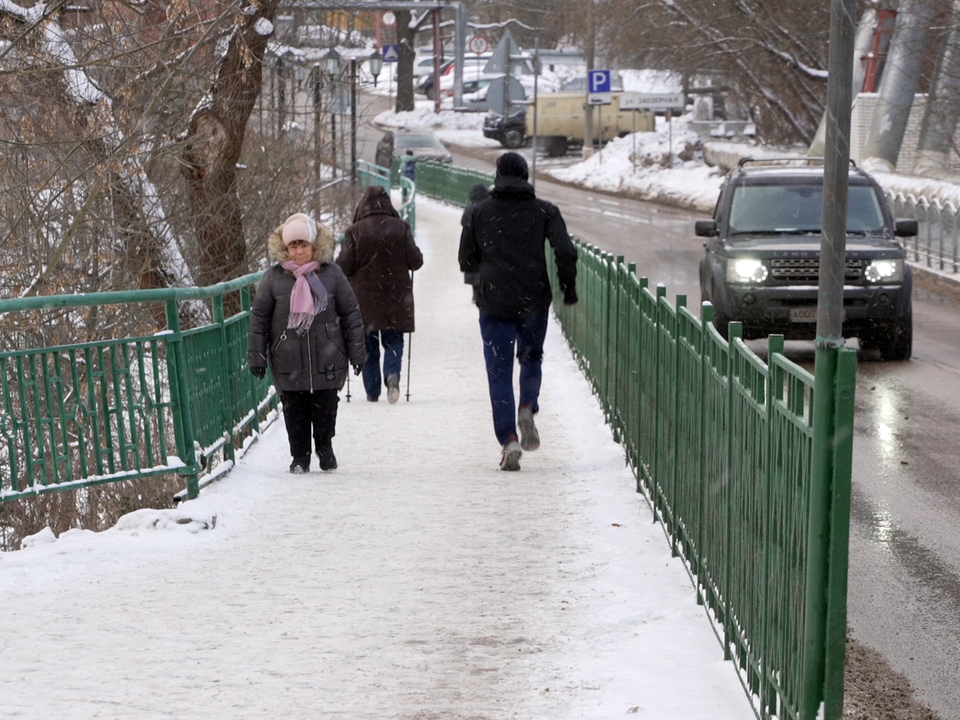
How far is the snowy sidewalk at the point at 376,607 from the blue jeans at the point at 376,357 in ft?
10.2

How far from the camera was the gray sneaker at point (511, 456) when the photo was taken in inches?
352

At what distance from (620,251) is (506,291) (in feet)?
60.5

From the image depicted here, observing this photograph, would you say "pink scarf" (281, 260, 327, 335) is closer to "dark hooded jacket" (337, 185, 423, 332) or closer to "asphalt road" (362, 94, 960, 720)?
"asphalt road" (362, 94, 960, 720)

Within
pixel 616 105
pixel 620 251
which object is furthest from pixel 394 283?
pixel 616 105

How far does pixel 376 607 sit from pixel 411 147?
44543mm

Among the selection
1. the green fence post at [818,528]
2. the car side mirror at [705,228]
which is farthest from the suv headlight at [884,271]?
the green fence post at [818,528]

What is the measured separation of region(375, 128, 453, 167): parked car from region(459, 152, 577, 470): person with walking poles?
1512 inches

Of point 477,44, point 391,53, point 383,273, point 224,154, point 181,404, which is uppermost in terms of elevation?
point 477,44

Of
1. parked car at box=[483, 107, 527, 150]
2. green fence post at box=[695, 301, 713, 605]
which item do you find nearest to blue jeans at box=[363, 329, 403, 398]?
green fence post at box=[695, 301, 713, 605]

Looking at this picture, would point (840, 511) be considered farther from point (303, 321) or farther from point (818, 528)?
point (303, 321)

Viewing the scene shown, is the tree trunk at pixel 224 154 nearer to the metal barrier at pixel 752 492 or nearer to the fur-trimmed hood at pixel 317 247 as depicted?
the fur-trimmed hood at pixel 317 247

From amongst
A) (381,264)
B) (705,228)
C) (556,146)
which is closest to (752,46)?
(556,146)

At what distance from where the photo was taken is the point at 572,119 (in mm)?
58469

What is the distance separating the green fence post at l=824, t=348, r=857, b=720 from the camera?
3459 mm
